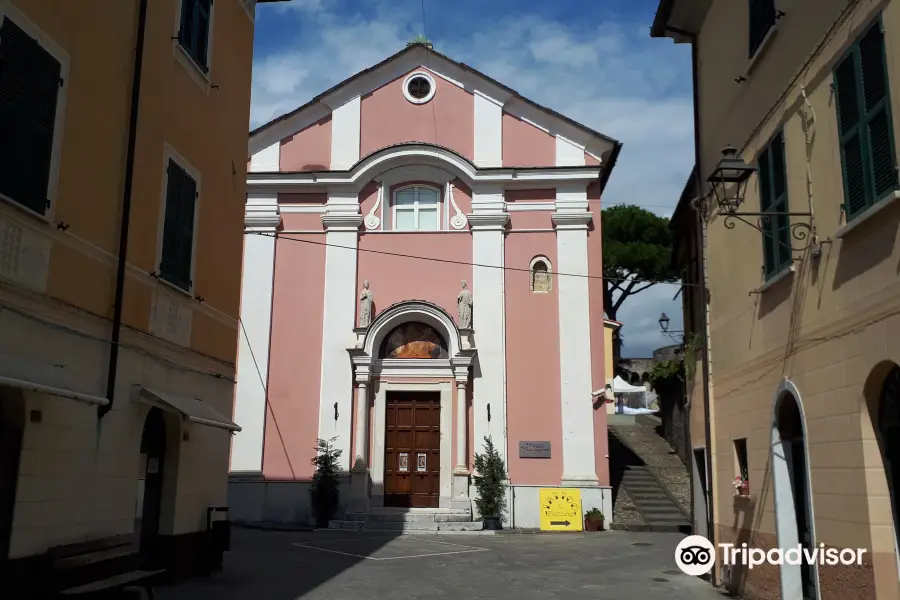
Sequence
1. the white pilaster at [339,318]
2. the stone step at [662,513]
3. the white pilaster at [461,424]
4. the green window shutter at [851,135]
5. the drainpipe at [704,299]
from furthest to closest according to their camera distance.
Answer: the white pilaster at [339,318], the white pilaster at [461,424], the stone step at [662,513], the drainpipe at [704,299], the green window shutter at [851,135]

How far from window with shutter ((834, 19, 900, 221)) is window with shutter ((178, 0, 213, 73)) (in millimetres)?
7565

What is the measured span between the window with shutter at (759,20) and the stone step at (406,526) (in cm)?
1226

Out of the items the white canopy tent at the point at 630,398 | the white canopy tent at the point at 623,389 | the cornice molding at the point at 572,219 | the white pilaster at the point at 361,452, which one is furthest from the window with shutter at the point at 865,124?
the white canopy tent at the point at 623,389

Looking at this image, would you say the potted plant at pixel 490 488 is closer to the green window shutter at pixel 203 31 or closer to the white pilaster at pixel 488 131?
the white pilaster at pixel 488 131

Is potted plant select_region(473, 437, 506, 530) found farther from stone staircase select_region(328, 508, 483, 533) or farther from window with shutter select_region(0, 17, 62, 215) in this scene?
window with shutter select_region(0, 17, 62, 215)

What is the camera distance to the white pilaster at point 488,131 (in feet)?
70.0

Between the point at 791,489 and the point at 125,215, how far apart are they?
7.53 meters

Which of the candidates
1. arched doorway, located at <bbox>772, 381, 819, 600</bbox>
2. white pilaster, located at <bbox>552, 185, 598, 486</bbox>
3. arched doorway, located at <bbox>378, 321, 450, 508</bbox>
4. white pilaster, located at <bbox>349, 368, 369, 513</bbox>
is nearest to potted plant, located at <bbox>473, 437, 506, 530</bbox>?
arched doorway, located at <bbox>378, 321, 450, 508</bbox>

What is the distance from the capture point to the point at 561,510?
18938 mm

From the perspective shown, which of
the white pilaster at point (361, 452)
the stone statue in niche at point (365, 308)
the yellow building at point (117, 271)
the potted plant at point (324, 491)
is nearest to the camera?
the yellow building at point (117, 271)

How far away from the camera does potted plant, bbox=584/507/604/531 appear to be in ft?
61.3

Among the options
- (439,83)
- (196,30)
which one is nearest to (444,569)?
(196,30)

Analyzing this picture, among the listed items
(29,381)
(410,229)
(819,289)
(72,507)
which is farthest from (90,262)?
(410,229)

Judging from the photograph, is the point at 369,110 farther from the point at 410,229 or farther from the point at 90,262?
the point at 90,262
